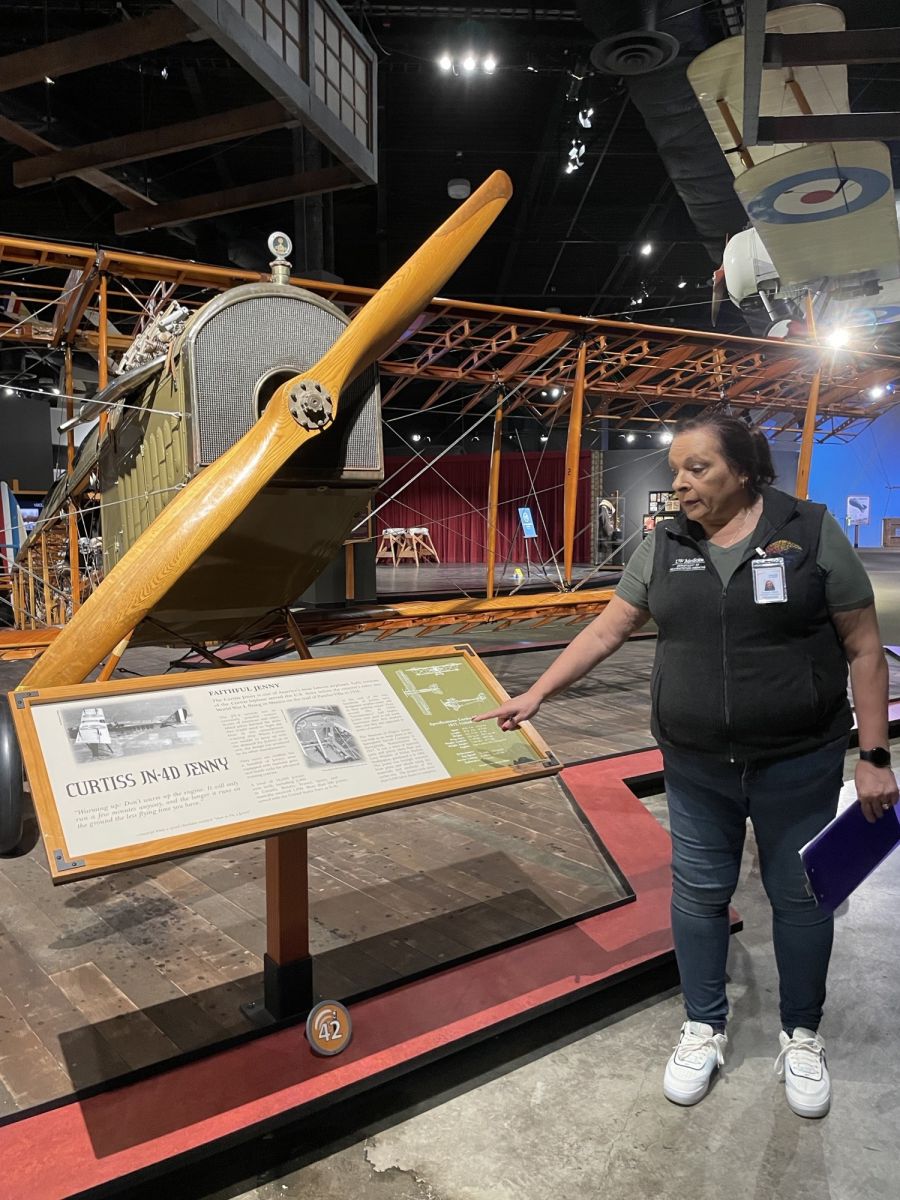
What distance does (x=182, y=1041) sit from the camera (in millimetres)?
1860

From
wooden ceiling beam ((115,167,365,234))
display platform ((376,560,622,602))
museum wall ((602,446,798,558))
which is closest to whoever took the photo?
wooden ceiling beam ((115,167,365,234))

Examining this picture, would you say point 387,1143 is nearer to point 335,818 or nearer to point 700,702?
point 335,818

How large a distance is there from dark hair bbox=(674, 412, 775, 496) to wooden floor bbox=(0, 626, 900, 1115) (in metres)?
1.51

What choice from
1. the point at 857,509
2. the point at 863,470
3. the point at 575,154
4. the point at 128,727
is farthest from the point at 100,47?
the point at 863,470

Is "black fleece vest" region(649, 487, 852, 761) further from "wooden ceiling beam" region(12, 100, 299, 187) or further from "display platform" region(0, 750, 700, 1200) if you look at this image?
"wooden ceiling beam" region(12, 100, 299, 187)

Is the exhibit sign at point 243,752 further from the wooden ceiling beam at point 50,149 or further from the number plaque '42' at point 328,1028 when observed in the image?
the wooden ceiling beam at point 50,149

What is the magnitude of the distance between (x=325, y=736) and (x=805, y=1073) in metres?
1.31

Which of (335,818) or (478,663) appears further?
(478,663)

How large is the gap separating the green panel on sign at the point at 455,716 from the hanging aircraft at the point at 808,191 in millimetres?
3005

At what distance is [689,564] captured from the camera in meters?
1.72

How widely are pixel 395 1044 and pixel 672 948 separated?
2.94ft

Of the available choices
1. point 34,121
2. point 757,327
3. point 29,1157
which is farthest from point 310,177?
point 757,327

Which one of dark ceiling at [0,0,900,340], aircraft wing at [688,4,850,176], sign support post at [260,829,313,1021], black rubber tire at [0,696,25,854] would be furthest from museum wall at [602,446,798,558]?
black rubber tire at [0,696,25,854]

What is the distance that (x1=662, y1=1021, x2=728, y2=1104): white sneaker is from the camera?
1.71 m
